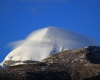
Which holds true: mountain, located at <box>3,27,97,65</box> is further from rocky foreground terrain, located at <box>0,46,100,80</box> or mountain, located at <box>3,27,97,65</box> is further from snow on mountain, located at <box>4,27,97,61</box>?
rocky foreground terrain, located at <box>0,46,100,80</box>

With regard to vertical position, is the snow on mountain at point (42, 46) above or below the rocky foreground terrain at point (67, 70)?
above

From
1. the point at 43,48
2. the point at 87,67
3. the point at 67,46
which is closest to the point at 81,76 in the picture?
the point at 87,67

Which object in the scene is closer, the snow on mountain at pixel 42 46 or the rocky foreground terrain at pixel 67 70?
the rocky foreground terrain at pixel 67 70

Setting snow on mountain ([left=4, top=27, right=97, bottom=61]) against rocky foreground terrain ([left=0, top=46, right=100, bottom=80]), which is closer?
rocky foreground terrain ([left=0, top=46, right=100, bottom=80])

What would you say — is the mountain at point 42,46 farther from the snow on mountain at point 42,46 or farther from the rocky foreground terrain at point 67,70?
the rocky foreground terrain at point 67,70

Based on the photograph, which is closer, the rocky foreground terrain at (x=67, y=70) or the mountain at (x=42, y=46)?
the rocky foreground terrain at (x=67, y=70)

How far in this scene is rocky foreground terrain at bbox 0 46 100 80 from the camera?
6.63 metres

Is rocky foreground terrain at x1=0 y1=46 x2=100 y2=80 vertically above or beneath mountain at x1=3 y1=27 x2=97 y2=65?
beneath

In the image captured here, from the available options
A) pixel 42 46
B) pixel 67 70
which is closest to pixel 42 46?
pixel 42 46

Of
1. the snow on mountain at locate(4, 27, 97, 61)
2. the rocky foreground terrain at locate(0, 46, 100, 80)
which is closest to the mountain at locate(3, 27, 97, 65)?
the snow on mountain at locate(4, 27, 97, 61)

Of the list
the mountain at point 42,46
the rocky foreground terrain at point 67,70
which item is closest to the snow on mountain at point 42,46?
the mountain at point 42,46

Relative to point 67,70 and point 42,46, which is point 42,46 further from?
point 67,70

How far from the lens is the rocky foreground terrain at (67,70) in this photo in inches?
261

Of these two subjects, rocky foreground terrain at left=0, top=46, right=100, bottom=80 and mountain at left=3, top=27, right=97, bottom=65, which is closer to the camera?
rocky foreground terrain at left=0, top=46, right=100, bottom=80
